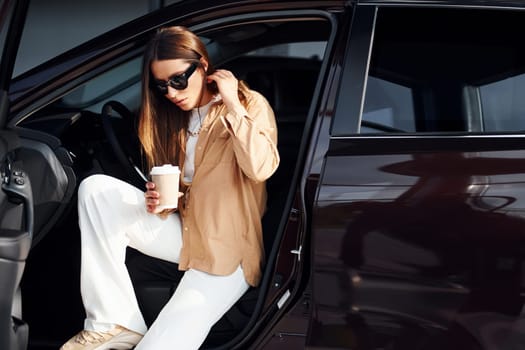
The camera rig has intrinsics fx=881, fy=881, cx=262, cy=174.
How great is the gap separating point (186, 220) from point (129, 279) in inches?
9.6

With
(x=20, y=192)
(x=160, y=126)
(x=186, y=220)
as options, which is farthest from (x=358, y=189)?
(x=20, y=192)

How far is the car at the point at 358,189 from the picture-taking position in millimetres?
2217

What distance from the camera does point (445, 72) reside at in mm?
2418

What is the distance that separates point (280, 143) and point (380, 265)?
1.41 meters

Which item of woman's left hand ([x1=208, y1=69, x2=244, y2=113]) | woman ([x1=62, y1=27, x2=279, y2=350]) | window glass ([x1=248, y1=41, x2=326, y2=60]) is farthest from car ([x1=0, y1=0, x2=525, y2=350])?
window glass ([x1=248, y1=41, x2=326, y2=60])

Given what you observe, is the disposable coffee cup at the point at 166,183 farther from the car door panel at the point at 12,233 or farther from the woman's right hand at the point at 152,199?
the car door panel at the point at 12,233

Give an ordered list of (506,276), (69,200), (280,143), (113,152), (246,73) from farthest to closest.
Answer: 1. (246,73)
2. (280,143)
3. (113,152)
4. (69,200)
5. (506,276)

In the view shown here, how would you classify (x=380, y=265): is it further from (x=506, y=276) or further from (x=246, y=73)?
(x=246, y=73)

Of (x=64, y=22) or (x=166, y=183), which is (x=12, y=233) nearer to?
(x=166, y=183)

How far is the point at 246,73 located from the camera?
158 inches

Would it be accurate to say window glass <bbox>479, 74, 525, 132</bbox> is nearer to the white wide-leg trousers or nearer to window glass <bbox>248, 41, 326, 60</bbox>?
the white wide-leg trousers

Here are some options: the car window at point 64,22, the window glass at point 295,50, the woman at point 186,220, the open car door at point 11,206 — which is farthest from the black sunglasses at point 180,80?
the car window at point 64,22

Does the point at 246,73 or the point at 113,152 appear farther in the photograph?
the point at 246,73

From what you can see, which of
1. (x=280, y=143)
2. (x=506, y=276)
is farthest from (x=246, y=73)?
(x=506, y=276)
